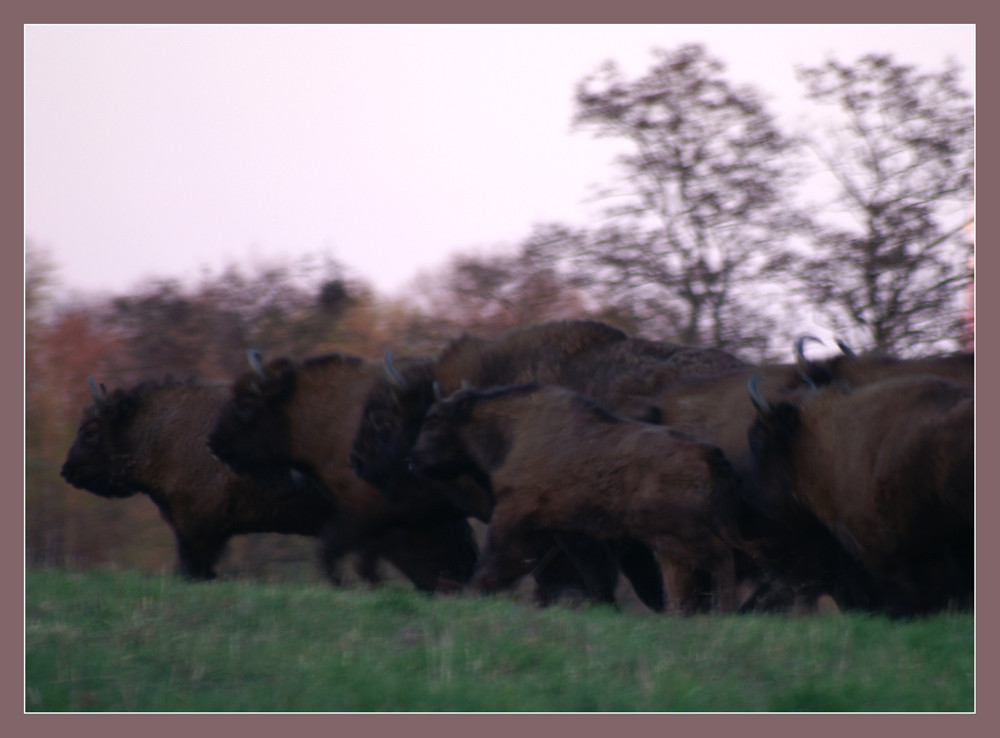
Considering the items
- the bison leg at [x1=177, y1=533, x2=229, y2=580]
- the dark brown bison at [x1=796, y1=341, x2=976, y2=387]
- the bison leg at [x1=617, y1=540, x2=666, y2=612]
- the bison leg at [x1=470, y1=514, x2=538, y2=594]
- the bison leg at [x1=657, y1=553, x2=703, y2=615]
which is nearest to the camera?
the bison leg at [x1=657, y1=553, x2=703, y2=615]

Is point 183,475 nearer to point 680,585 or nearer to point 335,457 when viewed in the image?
point 335,457

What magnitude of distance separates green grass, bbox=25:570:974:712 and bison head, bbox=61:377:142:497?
4312mm

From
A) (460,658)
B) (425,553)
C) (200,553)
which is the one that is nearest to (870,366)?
(425,553)

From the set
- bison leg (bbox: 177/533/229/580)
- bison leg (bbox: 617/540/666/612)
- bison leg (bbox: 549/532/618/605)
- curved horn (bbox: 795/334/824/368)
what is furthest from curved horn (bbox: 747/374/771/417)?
bison leg (bbox: 177/533/229/580)

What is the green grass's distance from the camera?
475 cm

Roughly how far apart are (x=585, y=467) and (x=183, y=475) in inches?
180

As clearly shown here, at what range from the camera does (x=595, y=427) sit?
7.97m

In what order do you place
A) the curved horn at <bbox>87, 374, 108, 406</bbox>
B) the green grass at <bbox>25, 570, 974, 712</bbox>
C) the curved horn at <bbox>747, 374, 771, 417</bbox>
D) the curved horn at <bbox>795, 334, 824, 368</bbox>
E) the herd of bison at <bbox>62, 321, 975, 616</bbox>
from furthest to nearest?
the curved horn at <bbox>87, 374, 108, 406</bbox>
the curved horn at <bbox>795, 334, 824, 368</bbox>
the curved horn at <bbox>747, 374, 771, 417</bbox>
the herd of bison at <bbox>62, 321, 975, 616</bbox>
the green grass at <bbox>25, 570, 974, 712</bbox>

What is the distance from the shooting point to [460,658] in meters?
5.26

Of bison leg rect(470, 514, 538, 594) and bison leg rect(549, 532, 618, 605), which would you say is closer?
bison leg rect(470, 514, 538, 594)

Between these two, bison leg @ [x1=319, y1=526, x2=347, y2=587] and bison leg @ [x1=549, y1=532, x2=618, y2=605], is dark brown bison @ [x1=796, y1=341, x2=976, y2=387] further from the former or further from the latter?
bison leg @ [x1=319, y1=526, x2=347, y2=587]

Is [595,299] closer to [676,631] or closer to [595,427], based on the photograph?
[595,427]

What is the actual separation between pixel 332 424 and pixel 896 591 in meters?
5.08

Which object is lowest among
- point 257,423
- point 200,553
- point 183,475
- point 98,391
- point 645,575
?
point 645,575
